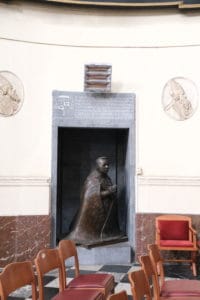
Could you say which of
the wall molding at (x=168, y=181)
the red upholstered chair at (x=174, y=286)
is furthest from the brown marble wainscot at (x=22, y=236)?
the red upholstered chair at (x=174, y=286)

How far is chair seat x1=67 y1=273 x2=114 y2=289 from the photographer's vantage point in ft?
10.4

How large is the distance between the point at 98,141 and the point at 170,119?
4.20 ft

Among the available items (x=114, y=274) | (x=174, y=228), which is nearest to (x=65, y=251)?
(x=114, y=274)

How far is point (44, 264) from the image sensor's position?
2.92 metres

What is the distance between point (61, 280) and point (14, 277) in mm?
762

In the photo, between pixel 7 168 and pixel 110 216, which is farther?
pixel 110 216

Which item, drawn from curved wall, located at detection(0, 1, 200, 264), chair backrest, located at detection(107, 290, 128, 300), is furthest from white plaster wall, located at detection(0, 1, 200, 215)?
chair backrest, located at detection(107, 290, 128, 300)

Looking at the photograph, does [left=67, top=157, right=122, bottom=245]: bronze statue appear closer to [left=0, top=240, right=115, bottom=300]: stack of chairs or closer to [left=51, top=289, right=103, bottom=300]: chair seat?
[left=0, top=240, right=115, bottom=300]: stack of chairs

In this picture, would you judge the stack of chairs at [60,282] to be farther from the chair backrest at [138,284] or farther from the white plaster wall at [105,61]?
the white plaster wall at [105,61]

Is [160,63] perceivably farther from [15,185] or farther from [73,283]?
[73,283]

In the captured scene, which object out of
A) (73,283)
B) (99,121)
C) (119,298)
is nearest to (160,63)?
(99,121)

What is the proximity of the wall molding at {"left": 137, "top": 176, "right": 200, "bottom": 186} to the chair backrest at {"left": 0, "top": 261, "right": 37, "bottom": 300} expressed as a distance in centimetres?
318

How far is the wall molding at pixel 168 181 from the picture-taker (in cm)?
555

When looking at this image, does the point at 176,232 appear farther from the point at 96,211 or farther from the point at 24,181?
the point at 24,181
